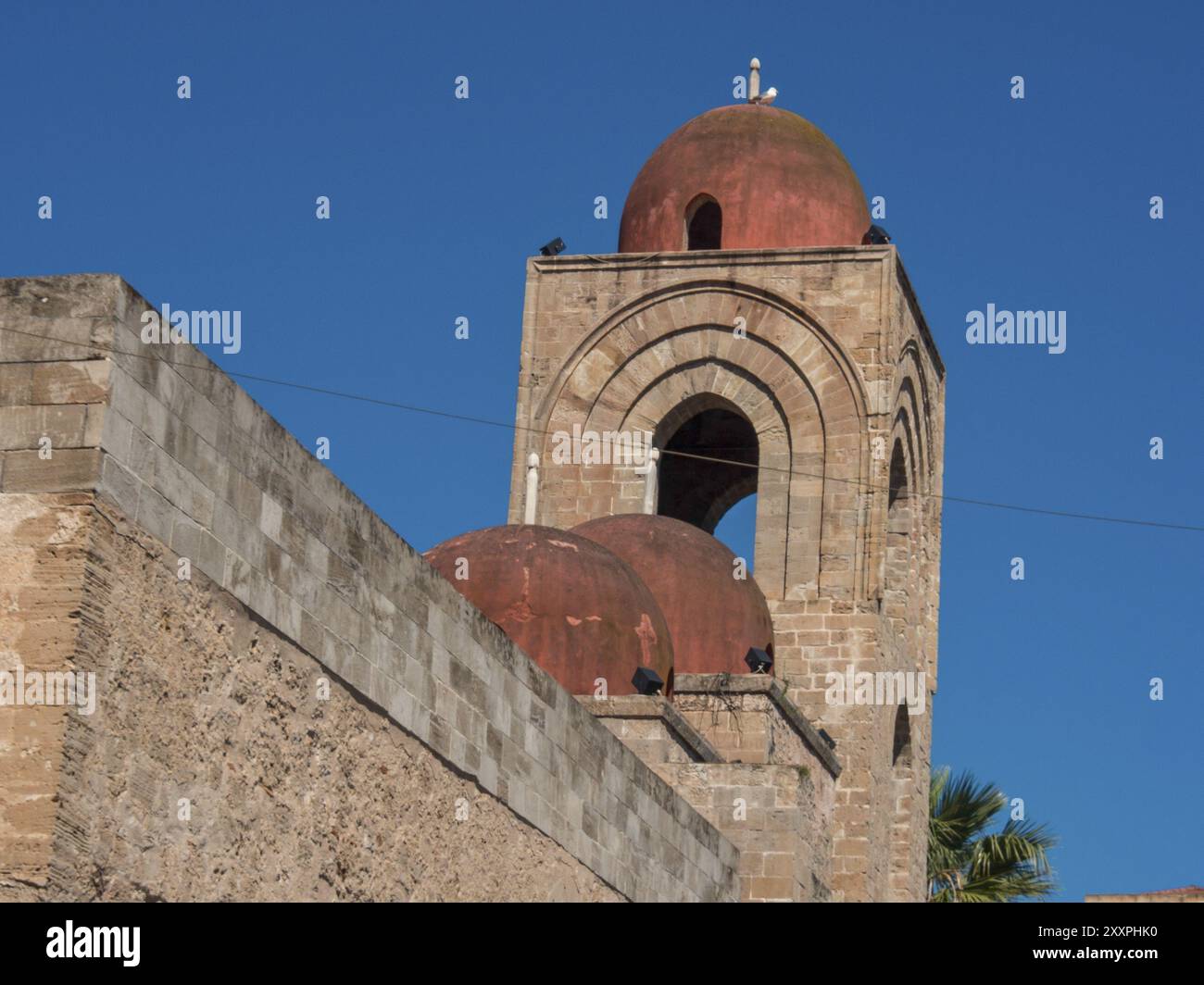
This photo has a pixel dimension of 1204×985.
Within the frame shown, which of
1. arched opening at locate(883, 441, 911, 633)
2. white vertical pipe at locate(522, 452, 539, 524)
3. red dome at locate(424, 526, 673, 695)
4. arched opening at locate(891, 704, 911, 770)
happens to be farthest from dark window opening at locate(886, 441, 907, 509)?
red dome at locate(424, 526, 673, 695)

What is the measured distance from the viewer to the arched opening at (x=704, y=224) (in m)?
27.7

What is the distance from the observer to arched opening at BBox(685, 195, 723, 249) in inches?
1091

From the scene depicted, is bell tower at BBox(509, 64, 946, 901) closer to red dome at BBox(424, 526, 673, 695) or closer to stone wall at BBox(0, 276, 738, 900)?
red dome at BBox(424, 526, 673, 695)

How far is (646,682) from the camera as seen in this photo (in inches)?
695

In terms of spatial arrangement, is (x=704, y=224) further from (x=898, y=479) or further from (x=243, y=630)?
(x=243, y=630)

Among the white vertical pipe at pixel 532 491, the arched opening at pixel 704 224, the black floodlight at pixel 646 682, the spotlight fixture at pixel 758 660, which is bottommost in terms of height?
the black floodlight at pixel 646 682

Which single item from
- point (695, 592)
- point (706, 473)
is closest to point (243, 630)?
point (695, 592)

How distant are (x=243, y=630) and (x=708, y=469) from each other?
20.7 meters

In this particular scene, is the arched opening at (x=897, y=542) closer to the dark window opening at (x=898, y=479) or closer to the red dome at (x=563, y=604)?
the dark window opening at (x=898, y=479)

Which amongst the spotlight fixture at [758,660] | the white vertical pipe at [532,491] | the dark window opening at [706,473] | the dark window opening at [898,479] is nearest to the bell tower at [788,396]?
the dark window opening at [898,479]

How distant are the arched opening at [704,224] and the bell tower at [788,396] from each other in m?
0.04

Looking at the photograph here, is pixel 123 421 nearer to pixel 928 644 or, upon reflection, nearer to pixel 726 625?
pixel 726 625

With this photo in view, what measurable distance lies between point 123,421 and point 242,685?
123 cm
